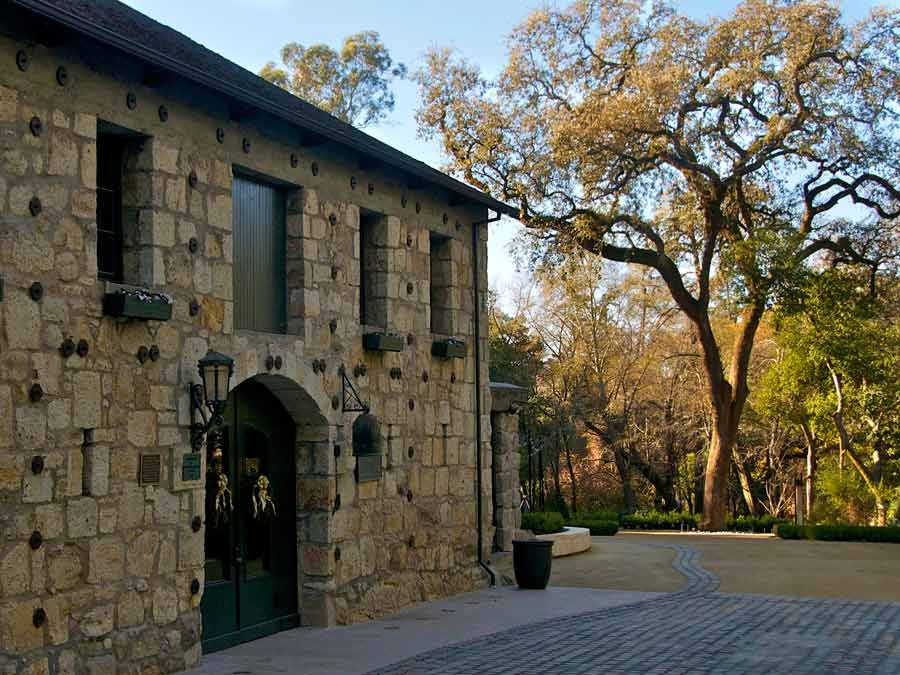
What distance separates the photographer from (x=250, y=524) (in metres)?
10.7

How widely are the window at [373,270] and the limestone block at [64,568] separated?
534cm

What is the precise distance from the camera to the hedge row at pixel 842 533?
23016 millimetres

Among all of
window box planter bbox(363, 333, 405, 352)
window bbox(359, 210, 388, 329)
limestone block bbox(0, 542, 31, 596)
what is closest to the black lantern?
limestone block bbox(0, 542, 31, 596)

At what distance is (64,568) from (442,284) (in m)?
7.50

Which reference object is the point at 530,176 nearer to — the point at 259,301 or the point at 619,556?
the point at 619,556

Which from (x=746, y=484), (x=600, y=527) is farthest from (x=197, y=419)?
(x=746, y=484)

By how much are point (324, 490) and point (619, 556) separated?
31.2 ft

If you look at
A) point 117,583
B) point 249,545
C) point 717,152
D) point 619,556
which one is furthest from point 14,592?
point 717,152

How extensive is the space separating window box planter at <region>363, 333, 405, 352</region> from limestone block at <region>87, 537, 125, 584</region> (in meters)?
4.34

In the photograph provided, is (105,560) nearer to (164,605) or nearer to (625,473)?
(164,605)

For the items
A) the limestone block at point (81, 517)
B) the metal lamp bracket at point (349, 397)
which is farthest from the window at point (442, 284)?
the limestone block at point (81, 517)

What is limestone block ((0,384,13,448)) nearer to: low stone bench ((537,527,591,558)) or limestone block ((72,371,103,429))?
limestone block ((72,371,103,429))

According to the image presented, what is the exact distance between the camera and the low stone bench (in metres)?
19.3

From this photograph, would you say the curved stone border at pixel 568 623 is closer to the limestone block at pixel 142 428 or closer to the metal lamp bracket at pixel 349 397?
the limestone block at pixel 142 428
